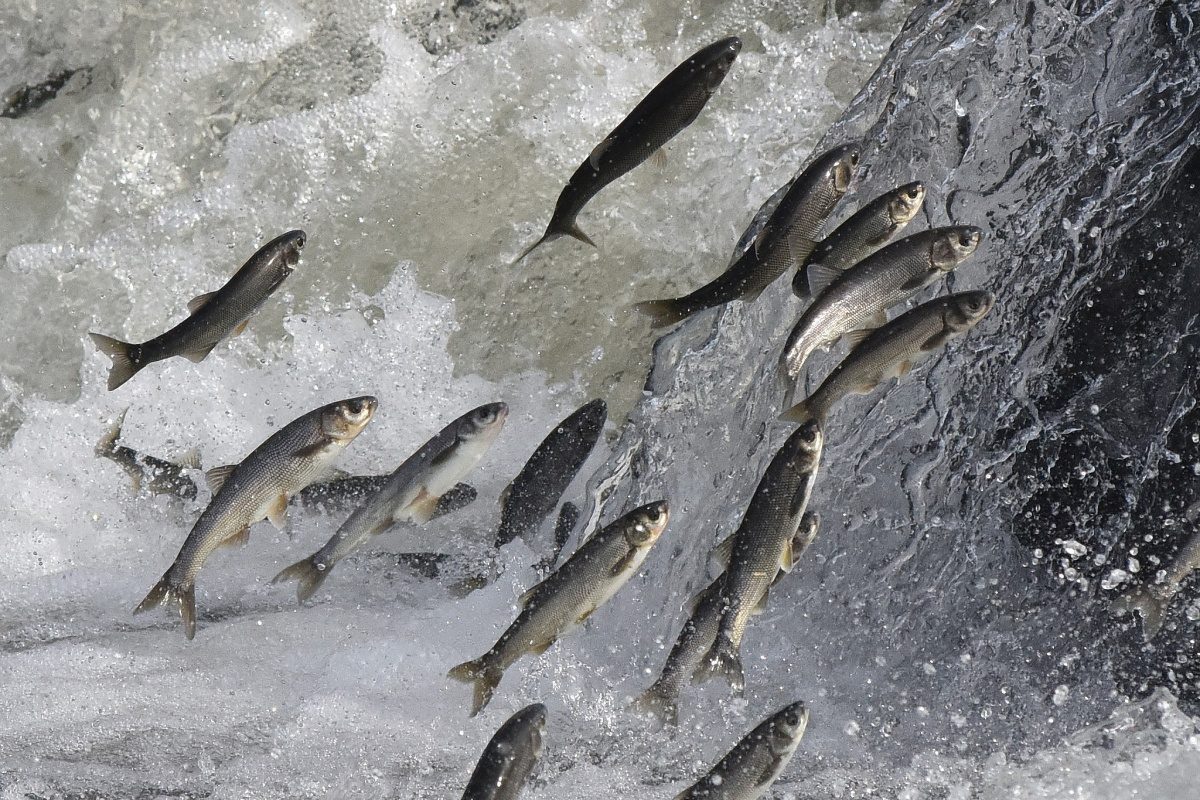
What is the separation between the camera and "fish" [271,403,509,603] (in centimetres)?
298

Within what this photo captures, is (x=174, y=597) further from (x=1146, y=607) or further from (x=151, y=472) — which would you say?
(x=1146, y=607)

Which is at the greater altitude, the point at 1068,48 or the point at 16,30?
the point at 1068,48

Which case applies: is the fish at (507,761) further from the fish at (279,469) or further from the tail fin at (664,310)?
the tail fin at (664,310)

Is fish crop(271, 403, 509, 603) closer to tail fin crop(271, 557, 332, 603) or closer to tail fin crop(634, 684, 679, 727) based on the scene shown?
tail fin crop(271, 557, 332, 603)

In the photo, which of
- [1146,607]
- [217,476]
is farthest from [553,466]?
[1146,607]

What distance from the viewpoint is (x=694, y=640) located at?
10.0ft

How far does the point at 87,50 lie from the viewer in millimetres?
4168

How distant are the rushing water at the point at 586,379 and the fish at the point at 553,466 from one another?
0.33 m

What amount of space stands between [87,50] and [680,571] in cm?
304

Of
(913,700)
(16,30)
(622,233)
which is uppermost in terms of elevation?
(622,233)

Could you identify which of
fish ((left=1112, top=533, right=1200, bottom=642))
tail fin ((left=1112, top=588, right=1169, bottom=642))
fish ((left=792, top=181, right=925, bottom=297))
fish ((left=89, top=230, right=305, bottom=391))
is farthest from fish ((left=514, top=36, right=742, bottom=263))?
tail fin ((left=1112, top=588, right=1169, bottom=642))

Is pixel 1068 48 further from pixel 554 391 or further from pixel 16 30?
pixel 16 30

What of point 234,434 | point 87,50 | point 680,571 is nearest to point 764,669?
point 680,571

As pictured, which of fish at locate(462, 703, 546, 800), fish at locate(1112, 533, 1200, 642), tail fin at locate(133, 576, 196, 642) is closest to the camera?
fish at locate(462, 703, 546, 800)
